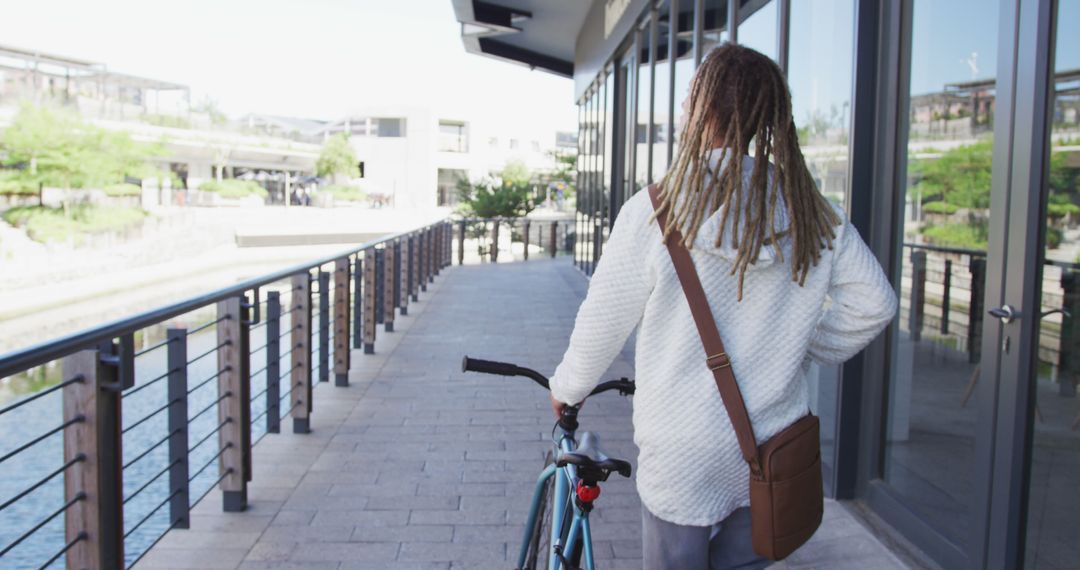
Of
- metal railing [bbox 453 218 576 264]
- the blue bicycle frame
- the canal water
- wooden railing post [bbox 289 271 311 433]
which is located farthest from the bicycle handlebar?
metal railing [bbox 453 218 576 264]

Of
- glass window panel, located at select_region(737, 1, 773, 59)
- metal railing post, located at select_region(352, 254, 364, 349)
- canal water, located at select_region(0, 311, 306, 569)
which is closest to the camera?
canal water, located at select_region(0, 311, 306, 569)

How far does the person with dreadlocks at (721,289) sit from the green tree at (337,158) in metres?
84.2

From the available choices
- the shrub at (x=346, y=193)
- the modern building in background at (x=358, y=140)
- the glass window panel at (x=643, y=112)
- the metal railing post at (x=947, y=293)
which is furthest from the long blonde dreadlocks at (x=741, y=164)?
the shrub at (x=346, y=193)

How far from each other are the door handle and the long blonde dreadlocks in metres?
1.27

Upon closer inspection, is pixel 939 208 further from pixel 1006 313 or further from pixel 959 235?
pixel 1006 313

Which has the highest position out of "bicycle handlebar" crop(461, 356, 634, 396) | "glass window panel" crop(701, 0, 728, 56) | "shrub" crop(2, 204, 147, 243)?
"glass window panel" crop(701, 0, 728, 56)

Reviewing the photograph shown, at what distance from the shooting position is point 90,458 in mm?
2678

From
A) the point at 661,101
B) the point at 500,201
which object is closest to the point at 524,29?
the point at 500,201

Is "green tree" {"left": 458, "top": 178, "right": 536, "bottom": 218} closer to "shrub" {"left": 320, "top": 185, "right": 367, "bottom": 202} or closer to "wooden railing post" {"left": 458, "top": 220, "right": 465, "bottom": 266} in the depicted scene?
"wooden railing post" {"left": 458, "top": 220, "right": 465, "bottom": 266}

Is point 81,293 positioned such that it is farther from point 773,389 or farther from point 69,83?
point 69,83

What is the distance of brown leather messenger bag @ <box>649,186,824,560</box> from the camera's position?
1581 millimetres

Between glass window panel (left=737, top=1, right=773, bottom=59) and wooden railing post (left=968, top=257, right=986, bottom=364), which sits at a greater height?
glass window panel (left=737, top=1, right=773, bottom=59)

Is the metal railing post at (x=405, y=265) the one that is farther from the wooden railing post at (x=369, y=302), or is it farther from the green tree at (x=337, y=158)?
the green tree at (x=337, y=158)

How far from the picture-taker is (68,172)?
178ft
